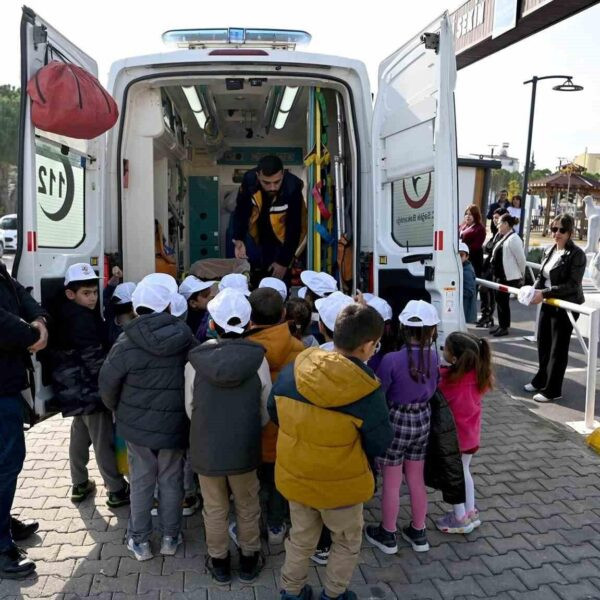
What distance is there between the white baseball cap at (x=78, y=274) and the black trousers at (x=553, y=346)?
3.80 metres

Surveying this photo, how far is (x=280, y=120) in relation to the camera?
6.27m

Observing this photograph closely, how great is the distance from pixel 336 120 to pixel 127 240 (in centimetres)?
195

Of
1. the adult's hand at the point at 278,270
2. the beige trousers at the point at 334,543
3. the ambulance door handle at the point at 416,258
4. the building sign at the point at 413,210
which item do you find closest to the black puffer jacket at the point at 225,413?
the beige trousers at the point at 334,543

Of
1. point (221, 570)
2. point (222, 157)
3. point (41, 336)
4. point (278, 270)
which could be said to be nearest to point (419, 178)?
point (278, 270)

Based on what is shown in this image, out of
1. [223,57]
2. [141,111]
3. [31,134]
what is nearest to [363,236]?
[223,57]

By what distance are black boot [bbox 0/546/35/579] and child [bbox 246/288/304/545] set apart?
1.12 m

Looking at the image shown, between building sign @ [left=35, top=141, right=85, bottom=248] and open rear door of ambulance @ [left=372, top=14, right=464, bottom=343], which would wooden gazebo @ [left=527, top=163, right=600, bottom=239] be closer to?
open rear door of ambulance @ [left=372, top=14, right=464, bottom=343]

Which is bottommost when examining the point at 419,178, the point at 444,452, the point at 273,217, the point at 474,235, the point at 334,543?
the point at 334,543

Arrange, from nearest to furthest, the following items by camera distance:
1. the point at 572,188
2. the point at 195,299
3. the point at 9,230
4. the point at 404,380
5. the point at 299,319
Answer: the point at 404,380 → the point at 299,319 → the point at 195,299 → the point at 9,230 → the point at 572,188

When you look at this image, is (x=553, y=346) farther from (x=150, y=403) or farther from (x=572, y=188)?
(x=572, y=188)

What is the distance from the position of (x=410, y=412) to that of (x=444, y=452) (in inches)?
11.1

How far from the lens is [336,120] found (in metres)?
4.67

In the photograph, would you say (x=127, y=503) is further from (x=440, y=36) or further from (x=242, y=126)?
(x=242, y=126)

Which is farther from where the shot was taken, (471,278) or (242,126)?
(242,126)
